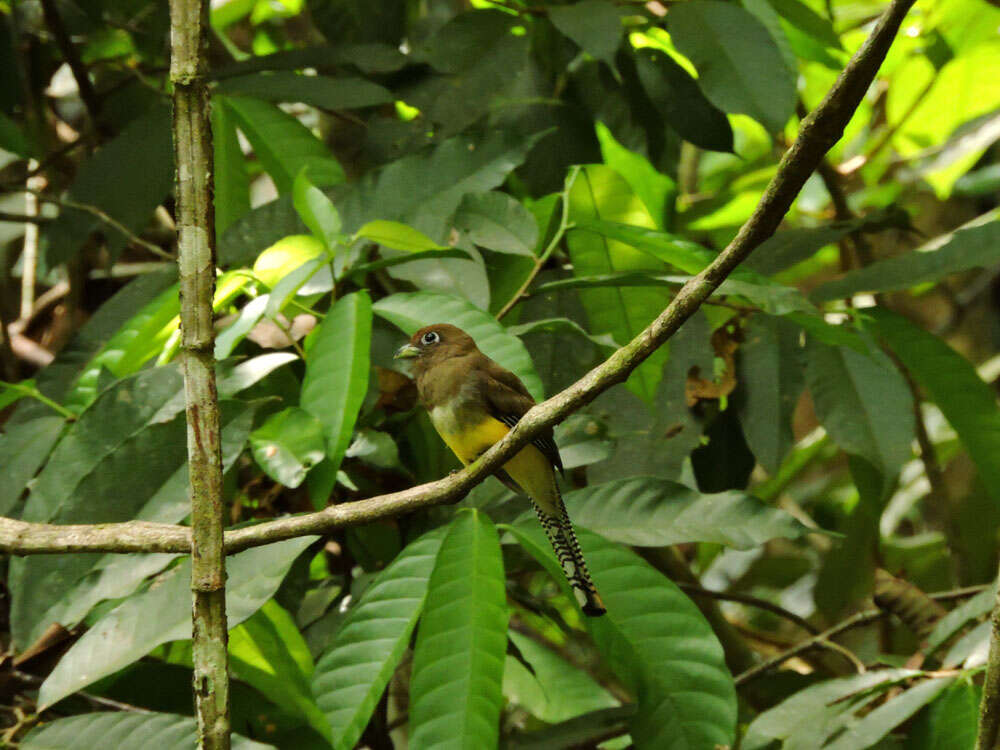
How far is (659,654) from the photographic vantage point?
190 cm

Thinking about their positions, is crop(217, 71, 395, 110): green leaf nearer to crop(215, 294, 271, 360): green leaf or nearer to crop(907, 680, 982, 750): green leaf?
crop(215, 294, 271, 360): green leaf

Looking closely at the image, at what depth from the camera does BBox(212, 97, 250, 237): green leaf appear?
2680mm

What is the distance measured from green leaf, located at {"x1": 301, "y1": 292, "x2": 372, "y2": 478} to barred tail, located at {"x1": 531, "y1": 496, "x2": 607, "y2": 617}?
1.40ft

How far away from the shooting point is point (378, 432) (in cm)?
226

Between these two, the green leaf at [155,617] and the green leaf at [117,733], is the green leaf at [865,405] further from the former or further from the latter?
the green leaf at [117,733]

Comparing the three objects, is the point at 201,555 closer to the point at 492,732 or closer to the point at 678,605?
the point at 492,732

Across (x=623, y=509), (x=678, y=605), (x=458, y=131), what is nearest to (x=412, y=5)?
(x=458, y=131)

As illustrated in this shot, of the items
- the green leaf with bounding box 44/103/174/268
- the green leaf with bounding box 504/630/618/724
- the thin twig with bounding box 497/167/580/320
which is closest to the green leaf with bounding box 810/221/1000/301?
the thin twig with bounding box 497/167/580/320

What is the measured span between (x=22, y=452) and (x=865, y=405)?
1792 mm

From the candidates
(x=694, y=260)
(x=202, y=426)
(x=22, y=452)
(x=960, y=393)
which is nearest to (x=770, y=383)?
(x=960, y=393)

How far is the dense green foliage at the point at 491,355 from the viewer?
1897 millimetres

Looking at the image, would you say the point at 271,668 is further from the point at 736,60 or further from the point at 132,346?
the point at 736,60

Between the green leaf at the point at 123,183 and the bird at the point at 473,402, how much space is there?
2.95 ft

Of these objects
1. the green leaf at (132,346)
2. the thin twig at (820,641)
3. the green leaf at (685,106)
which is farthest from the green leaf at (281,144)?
the thin twig at (820,641)
